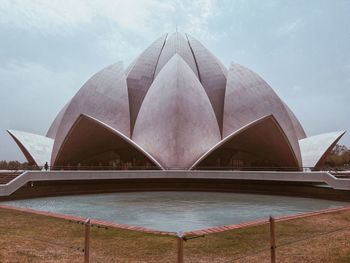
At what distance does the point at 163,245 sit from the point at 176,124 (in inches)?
686

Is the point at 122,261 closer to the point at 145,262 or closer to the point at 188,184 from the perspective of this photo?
the point at 145,262

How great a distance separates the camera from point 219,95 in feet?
91.2

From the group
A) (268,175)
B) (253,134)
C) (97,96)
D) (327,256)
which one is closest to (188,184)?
(268,175)

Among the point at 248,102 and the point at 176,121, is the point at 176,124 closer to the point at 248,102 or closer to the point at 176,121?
the point at 176,121

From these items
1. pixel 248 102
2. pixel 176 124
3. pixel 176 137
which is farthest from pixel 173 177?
pixel 248 102

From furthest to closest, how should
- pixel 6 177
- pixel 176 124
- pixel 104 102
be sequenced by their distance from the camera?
pixel 104 102 < pixel 176 124 < pixel 6 177

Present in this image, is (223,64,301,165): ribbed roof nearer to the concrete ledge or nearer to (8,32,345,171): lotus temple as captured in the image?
(8,32,345,171): lotus temple

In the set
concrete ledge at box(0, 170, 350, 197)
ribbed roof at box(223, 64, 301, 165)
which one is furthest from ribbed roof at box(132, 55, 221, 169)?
concrete ledge at box(0, 170, 350, 197)

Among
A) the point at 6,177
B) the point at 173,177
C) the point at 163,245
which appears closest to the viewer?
the point at 163,245

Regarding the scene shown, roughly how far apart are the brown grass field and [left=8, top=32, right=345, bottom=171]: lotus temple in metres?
A: 14.0

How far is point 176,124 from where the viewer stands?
21891 millimetres

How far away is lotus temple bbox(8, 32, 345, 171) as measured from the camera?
21969mm

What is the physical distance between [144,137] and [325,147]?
45.8 feet

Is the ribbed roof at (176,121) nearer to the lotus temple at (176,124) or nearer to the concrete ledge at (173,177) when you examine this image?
the lotus temple at (176,124)
